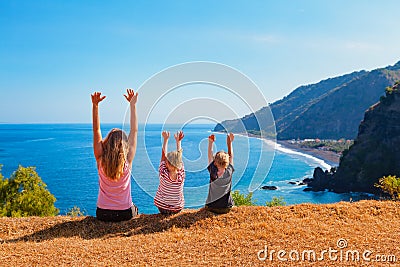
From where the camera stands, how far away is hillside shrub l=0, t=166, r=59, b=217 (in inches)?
916

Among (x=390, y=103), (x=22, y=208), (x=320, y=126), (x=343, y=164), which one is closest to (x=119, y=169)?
(x=22, y=208)

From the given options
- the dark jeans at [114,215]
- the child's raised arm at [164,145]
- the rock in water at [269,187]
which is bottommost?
the rock in water at [269,187]

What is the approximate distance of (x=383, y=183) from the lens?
13820mm

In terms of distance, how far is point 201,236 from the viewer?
7367 mm

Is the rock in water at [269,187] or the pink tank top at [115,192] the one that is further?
the rock in water at [269,187]

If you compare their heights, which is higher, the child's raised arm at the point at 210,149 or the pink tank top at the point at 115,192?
the child's raised arm at the point at 210,149

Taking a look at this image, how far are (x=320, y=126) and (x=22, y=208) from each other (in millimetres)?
170214

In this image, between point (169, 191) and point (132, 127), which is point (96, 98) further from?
point (169, 191)

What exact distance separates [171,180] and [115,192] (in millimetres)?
1339

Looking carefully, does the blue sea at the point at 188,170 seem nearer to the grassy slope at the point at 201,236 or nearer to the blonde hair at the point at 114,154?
the blonde hair at the point at 114,154

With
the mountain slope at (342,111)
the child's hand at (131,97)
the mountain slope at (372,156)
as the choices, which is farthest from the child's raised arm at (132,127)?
the mountain slope at (342,111)

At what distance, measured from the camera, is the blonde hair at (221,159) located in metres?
8.35

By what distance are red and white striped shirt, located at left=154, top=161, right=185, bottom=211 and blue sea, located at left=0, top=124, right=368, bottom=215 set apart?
0.87 feet

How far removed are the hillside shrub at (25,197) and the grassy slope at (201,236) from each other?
16.3m
